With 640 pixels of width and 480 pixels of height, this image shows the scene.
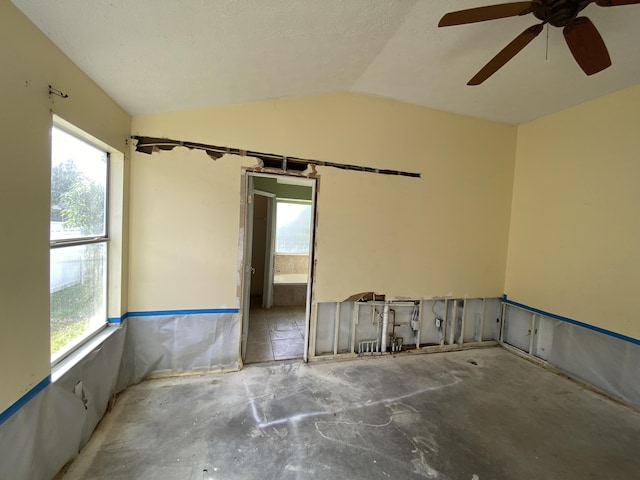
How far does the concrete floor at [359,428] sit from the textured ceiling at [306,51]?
2.61 metres

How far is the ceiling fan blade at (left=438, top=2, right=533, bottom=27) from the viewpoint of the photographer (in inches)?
54.6

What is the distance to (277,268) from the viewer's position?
5.96 metres

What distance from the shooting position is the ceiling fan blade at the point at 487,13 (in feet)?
4.55

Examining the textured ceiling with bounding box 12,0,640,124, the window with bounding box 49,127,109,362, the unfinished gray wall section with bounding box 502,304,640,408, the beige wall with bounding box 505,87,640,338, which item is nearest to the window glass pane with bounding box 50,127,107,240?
the window with bounding box 49,127,109,362

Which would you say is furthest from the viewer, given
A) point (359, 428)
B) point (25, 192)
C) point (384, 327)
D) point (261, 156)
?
point (384, 327)

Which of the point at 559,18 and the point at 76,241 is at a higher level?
the point at 559,18

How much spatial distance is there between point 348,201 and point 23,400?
114 inches

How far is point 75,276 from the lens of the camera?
6.23ft

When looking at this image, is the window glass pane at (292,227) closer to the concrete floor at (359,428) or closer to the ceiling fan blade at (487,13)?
the concrete floor at (359,428)

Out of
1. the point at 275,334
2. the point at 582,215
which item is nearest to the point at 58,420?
the point at 275,334

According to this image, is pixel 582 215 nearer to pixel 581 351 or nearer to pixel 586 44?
pixel 581 351

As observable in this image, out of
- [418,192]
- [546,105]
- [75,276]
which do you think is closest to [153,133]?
[75,276]

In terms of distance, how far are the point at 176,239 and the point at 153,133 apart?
1.04m

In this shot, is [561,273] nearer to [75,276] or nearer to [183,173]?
[183,173]
